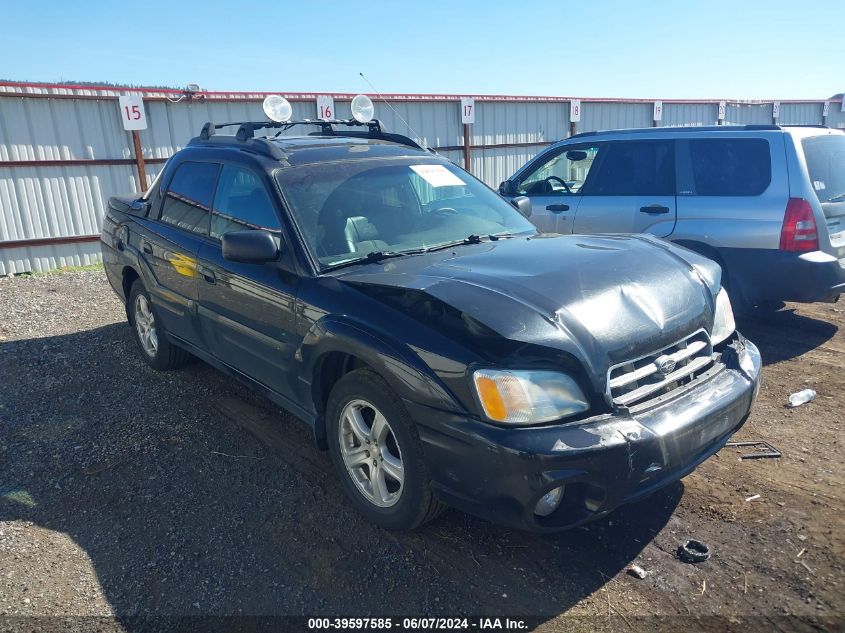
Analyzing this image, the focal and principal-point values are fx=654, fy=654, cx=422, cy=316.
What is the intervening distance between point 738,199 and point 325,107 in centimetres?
916

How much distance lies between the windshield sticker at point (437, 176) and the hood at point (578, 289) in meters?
0.76

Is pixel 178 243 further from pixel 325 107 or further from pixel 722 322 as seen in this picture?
pixel 325 107

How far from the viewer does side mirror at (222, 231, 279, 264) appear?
3.43 m

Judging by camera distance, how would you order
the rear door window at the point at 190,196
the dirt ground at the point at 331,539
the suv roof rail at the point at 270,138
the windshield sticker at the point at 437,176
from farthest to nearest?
the rear door window at the point at 190,196, the windshield sticker at the point at 437,176, the suv roof rail at the point at 270,138, the dirt ground at the point at 331,539

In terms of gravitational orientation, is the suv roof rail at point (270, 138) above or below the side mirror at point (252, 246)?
above

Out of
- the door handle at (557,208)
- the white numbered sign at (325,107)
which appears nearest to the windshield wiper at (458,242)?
the door handle at (557,208)

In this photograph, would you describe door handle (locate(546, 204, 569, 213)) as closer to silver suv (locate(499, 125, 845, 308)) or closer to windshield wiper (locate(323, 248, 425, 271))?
silver suv (locate(499, 125, 845, 308))

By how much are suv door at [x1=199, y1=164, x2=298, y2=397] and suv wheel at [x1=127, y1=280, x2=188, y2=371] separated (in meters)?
1.06

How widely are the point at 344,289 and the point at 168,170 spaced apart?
2.74 meters

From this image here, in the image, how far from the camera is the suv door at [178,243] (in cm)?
451

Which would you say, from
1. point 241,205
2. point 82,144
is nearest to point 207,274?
point 241,205

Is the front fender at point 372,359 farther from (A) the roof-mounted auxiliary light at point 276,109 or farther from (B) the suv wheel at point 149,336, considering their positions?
(A) the roof-mounted auxiliary light at point 276,109

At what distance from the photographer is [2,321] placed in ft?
24.4

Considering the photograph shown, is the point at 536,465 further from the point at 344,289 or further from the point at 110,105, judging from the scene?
the point at 110,105
